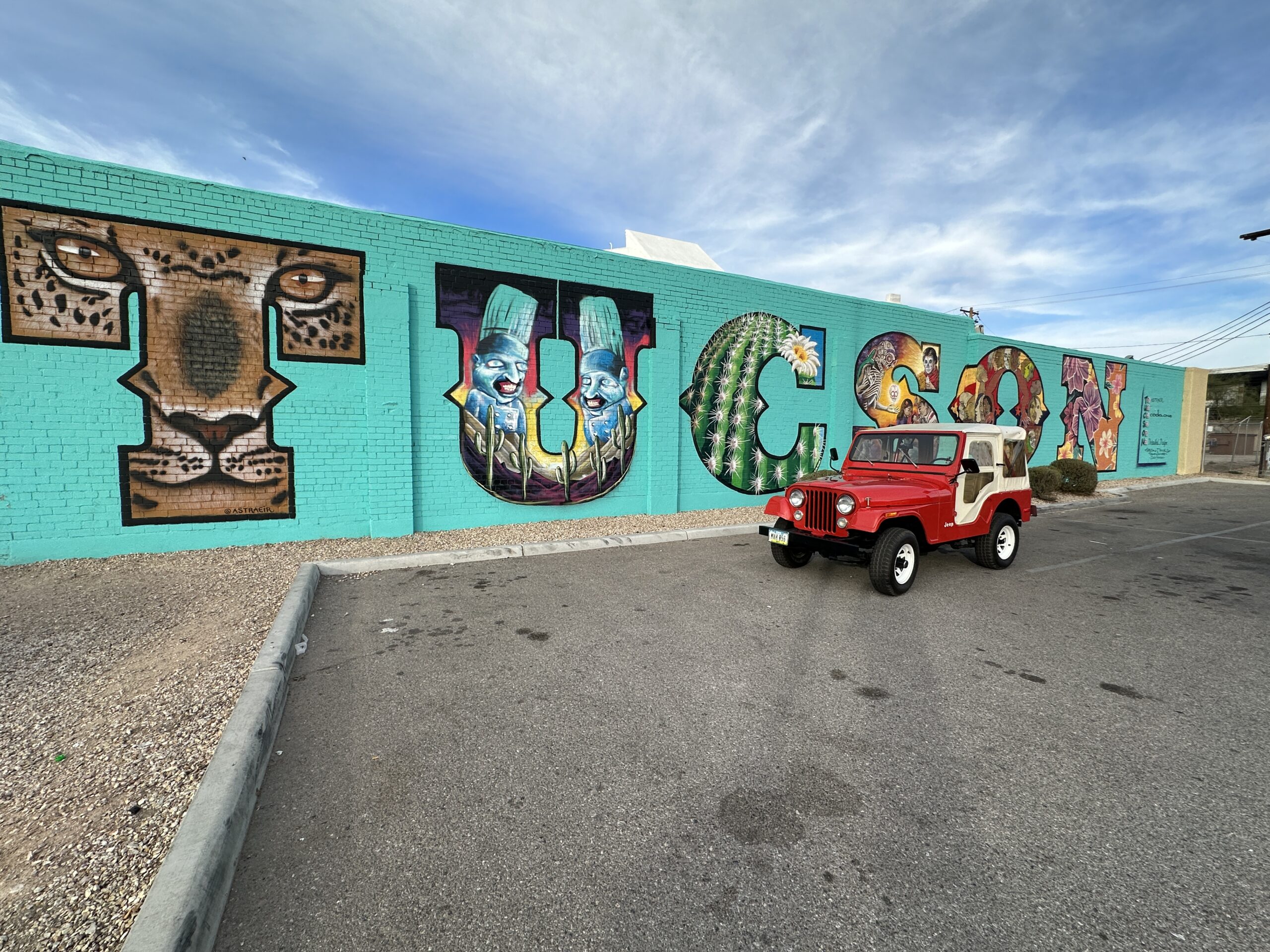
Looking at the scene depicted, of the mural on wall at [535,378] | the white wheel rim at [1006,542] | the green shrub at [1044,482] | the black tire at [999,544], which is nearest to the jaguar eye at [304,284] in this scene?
the mural on wall at [535,378]

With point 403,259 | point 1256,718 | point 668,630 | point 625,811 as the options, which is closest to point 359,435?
point 403,259

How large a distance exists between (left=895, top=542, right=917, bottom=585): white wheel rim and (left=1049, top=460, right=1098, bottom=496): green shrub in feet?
39.3

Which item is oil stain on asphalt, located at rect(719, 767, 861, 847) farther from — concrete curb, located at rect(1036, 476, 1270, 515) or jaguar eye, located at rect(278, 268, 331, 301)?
concrete curb, located at rect(1036, 476, 1270, 515)

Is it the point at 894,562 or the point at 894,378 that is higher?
the point at 894,378

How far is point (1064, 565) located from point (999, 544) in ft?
3.60

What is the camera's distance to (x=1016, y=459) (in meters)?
7.16

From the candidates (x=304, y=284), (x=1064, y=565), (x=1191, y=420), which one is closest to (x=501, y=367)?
(x=304, y=284)

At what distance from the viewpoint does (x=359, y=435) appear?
819cm

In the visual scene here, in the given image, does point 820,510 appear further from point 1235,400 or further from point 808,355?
point 1235,400

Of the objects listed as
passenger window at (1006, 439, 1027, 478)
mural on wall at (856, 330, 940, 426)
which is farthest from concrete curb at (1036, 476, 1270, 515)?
passenger window at (1006, 439, 1027, 478)

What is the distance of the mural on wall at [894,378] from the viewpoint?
537 inches

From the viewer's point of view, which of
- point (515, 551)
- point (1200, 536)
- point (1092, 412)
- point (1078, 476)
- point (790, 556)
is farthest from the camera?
point (1092, 412)

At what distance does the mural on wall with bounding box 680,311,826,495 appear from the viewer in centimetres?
1138

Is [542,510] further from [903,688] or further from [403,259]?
[903,688]
